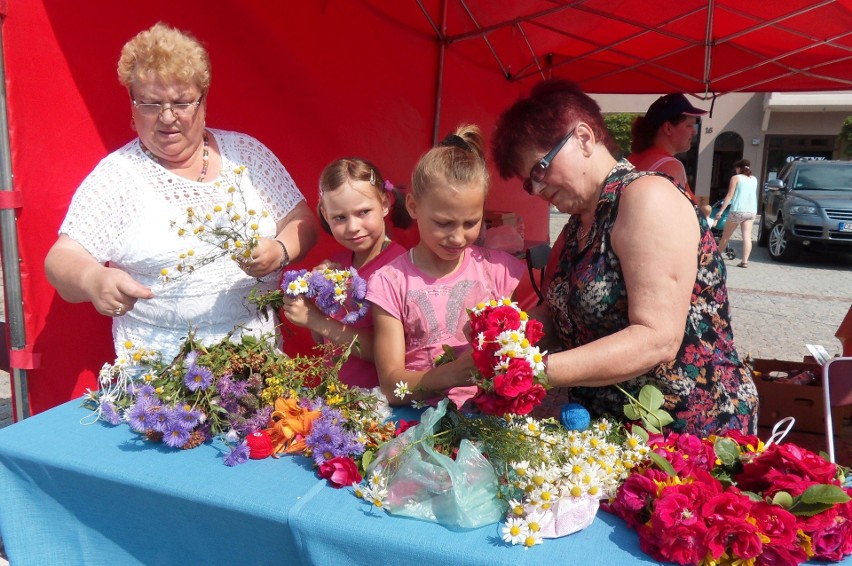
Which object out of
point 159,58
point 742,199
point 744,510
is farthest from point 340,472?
point 742,199

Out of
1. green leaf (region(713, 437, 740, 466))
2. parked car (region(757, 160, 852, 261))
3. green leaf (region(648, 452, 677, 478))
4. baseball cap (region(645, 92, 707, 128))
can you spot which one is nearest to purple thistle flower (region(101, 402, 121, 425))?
green leaf (region(648, 452, 677, 478))

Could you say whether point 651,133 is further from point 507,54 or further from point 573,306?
point 573,306

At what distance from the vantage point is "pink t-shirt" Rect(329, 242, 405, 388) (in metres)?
2.17

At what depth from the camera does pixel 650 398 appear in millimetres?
1672

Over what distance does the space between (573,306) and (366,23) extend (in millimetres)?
2661

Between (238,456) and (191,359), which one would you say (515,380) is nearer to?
(238,456)

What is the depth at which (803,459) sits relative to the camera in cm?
136

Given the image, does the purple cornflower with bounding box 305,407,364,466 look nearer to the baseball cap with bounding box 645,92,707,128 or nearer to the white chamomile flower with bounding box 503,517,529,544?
the white chamomile flower with bounding box 503,517,529,544

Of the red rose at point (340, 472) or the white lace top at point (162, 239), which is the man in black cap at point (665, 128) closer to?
the white lace top at point (162, 239)

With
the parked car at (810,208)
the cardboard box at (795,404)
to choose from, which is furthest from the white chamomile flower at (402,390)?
the parked car at (810,208)

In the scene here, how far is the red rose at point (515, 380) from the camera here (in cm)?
133

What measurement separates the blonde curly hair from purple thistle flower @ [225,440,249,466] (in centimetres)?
124

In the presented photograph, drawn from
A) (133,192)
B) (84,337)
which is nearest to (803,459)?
(133,192)

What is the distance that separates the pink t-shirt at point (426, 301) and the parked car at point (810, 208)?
37.5 feet
